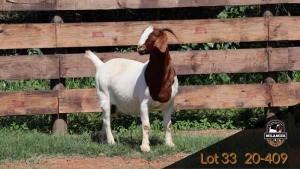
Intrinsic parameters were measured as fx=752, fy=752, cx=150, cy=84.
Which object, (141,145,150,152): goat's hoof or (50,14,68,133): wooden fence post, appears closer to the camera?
(141,145,150,152): goat's hoof

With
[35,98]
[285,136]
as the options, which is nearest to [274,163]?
[285,136]

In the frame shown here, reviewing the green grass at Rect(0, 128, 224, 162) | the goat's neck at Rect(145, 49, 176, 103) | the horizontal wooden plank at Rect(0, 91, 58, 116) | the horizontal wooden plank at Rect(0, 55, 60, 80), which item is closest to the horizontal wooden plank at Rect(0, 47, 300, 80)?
the horizontal wooden plank at Rect(0, 55, 60, 80)

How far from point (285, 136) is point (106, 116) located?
7.79 feet

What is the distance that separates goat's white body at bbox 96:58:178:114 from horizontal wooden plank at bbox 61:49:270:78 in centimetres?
96

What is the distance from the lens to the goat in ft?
30.0

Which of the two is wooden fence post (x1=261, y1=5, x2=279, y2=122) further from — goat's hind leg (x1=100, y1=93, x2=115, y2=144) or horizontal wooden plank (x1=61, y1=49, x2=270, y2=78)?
goat's hind leg (x1=100, y1=93, x2=115, y2=144)

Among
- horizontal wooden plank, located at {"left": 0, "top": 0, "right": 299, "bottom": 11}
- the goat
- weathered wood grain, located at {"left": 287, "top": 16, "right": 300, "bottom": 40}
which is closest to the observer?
the goat

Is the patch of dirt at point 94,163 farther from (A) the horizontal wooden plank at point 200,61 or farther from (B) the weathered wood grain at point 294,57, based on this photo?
(B) the weathered wood grain at point 294,57

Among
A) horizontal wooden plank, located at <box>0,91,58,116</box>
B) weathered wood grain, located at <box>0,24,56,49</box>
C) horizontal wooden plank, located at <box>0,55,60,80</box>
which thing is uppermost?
weathered wood grain, located at <box>0,24,56,49</box>

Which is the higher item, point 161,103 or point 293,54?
point 293,54

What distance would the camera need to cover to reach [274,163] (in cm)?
871

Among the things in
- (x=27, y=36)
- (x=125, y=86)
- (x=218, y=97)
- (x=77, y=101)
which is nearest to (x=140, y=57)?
(x=77, y=101)

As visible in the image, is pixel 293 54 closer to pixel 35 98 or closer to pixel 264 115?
pixel 264 115

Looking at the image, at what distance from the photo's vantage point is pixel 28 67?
11.0 metres
